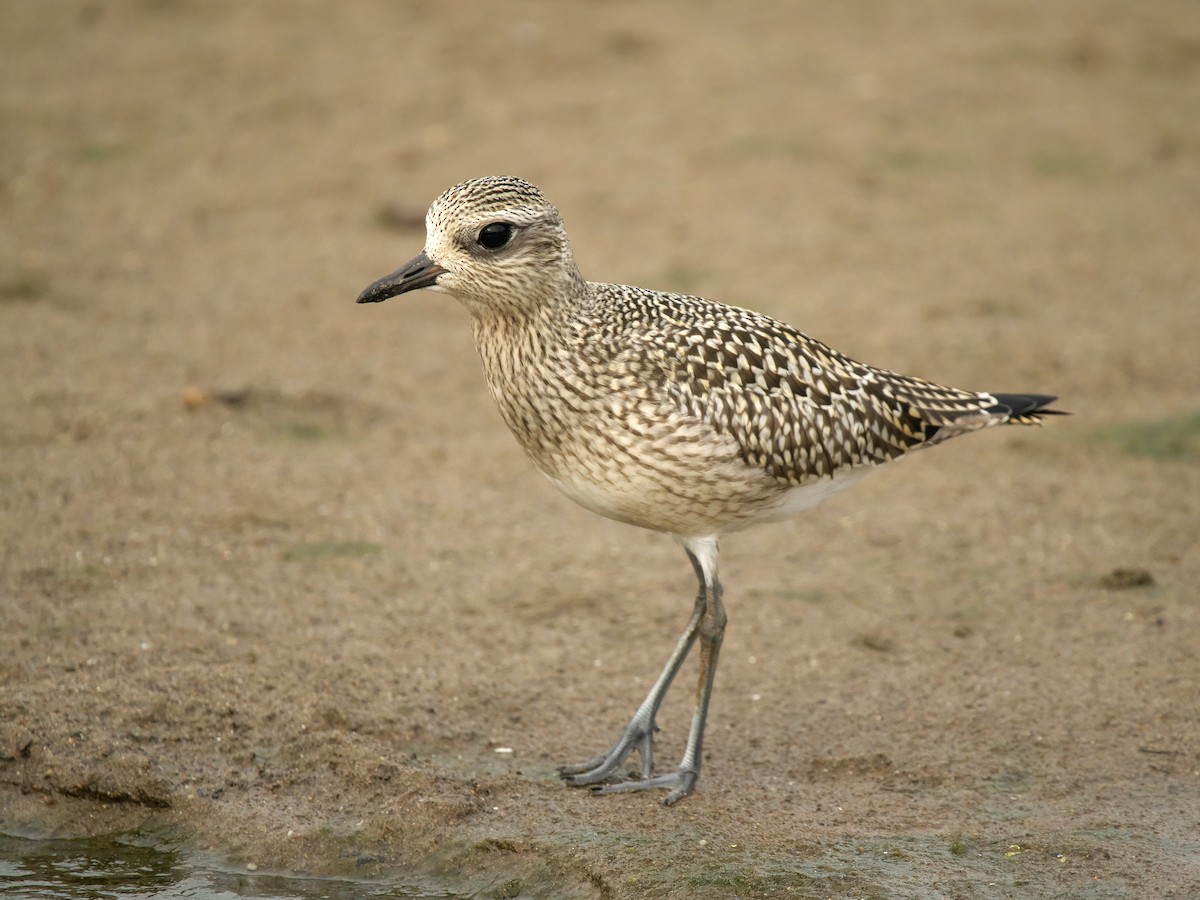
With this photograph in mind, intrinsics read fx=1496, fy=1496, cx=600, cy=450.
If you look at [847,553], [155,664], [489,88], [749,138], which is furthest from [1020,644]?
[489,88]

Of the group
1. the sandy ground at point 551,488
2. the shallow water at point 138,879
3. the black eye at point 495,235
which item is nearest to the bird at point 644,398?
the black eye at point 495,235

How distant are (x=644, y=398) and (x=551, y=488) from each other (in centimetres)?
330

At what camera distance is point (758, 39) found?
1574 cm

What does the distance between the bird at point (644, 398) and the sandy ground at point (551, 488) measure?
34.1 inches

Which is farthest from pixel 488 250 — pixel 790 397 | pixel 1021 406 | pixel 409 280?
pixel 1021 406

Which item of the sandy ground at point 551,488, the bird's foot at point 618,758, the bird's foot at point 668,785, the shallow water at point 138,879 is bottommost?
the shallow water at point 138,879

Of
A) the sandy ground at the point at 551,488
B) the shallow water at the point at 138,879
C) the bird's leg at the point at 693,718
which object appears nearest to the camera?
the shallow water at the point at 138,879

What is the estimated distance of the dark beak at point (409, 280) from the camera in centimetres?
612

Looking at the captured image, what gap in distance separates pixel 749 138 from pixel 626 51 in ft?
7.72

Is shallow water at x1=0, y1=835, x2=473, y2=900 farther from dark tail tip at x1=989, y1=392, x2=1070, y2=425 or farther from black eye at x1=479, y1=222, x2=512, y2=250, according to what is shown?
dark tail tip at x1=989, y1=392, x2=1070, y2=425

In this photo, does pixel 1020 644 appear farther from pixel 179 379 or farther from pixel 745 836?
pixel 179 379

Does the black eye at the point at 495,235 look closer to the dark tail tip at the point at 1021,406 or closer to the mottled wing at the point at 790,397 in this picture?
the mottled wing at the point at 790,397

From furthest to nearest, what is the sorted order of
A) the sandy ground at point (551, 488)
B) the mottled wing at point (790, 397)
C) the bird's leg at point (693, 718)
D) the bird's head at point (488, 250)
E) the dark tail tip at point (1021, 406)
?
the dark tail tip at point (1021, 406) < the bird's leg at point (693, 718) < the mottled wing at point (790, 397) < the sandy ground at point (551, 488) < the bird's head at point (488, 250)

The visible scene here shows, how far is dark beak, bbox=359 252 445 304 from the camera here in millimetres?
6125
